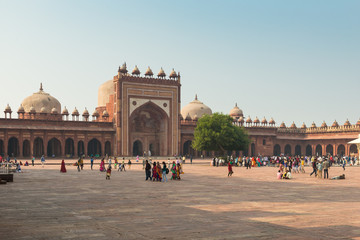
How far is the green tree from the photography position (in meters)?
43.2

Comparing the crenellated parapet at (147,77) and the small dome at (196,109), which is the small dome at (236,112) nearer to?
the small dome at (196,109)

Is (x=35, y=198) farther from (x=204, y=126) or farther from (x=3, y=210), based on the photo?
(x=204, y=126)

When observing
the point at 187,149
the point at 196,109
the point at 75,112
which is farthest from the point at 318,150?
the point at 75,112

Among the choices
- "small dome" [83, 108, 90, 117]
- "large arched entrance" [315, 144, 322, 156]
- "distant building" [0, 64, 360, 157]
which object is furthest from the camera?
"large arched entrance" [315, 144, 322, 156]

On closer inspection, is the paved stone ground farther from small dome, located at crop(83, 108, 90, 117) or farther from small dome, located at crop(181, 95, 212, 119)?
small dome, located at crop(181, 95, 212, 119)

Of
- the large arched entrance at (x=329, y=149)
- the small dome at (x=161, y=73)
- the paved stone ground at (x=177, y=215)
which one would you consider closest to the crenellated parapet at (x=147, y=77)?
the small dome at (x=161, y=73)

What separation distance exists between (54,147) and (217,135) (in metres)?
22.9

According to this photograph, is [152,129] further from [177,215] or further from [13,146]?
[177,215]

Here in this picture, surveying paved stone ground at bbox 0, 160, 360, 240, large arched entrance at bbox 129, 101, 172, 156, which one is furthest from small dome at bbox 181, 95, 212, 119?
paved stone ground at bbox 0, 160, 360, 240

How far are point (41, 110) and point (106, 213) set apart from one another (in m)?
49.3

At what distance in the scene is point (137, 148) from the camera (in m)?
61.9

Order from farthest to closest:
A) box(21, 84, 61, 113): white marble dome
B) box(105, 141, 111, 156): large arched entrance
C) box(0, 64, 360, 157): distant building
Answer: box(21, 84, 61, 113): white marble dome → box(105, 141, 111, 156): large arched entrance → box(0, 64, 360, 157): distant building

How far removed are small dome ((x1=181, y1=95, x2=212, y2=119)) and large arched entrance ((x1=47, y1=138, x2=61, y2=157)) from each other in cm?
2402

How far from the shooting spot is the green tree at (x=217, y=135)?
142 ft
